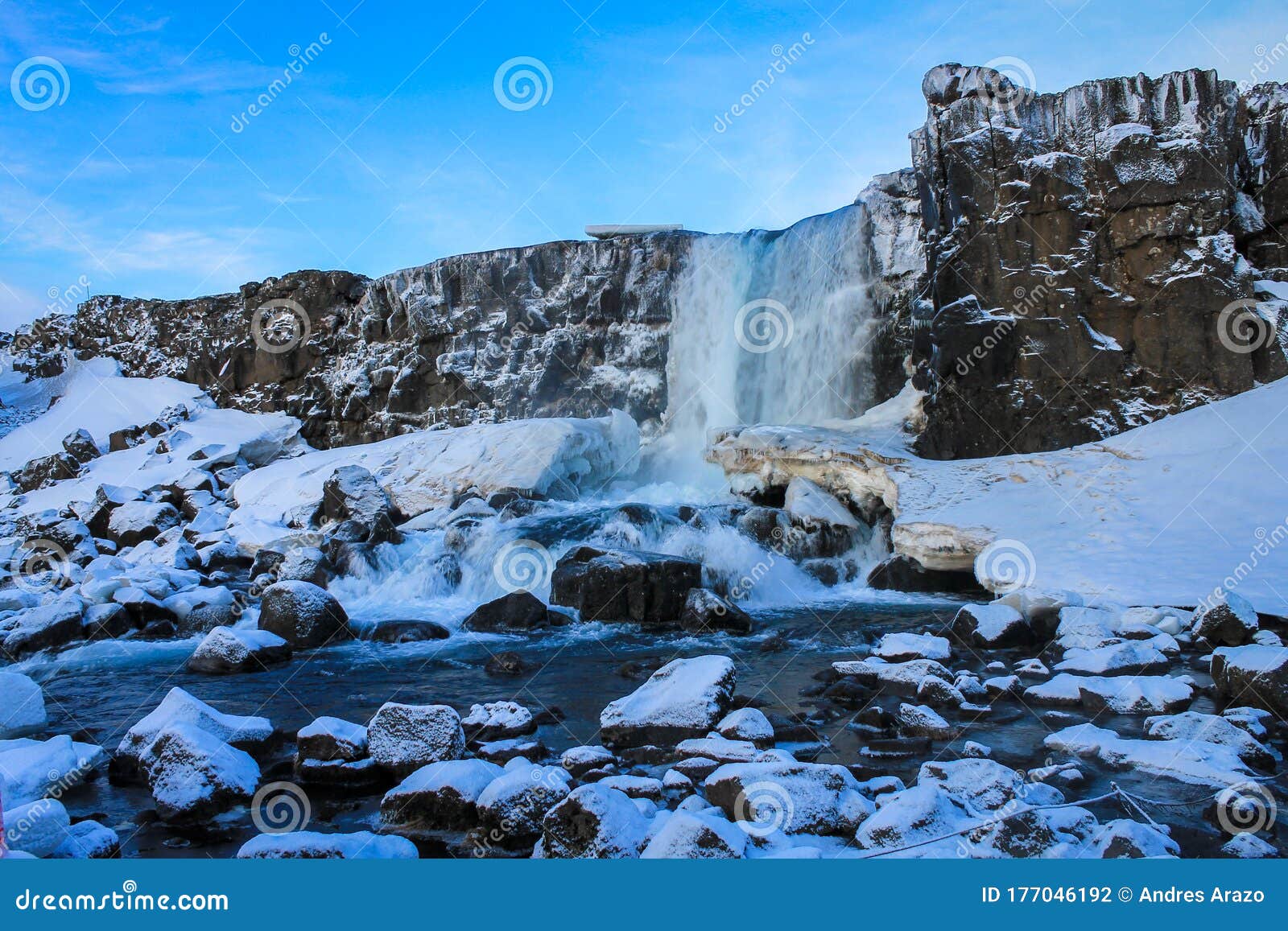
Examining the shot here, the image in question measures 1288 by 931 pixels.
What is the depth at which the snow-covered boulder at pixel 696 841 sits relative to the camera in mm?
3980

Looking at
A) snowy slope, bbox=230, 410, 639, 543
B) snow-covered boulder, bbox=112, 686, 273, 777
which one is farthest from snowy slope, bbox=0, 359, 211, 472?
snow-covered boulder, bbox=112, 686, 273, 777

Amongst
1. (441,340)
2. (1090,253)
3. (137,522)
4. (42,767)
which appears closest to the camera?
(42,767)

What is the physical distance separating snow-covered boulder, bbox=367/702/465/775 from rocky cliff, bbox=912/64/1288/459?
12.1 meters

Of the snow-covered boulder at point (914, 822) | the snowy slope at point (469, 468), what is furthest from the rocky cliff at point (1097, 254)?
the snow-covered boulder at point (914, 822)

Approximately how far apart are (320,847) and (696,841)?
5.70 feet

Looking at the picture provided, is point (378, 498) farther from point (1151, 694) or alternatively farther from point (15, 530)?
point (1151, 694)

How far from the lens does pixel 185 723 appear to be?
593cm

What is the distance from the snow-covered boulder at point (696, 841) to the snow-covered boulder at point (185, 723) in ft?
11.8

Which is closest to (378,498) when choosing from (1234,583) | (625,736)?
(625,736)

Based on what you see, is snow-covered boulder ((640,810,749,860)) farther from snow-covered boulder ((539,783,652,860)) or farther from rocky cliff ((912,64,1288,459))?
rocky cliff ((912,64,1288,459))

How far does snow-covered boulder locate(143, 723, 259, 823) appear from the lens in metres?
5.20

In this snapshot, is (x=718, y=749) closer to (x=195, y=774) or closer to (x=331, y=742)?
(x=331, y=742)

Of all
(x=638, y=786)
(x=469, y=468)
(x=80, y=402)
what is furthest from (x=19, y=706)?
(x=80, y=402)

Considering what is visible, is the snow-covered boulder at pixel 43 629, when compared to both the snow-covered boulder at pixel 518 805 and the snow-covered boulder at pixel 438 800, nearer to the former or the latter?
the snow-covered boulder at pixel 438 800
